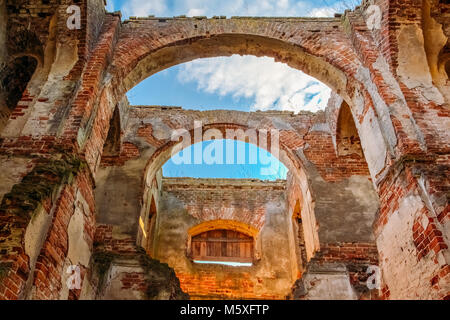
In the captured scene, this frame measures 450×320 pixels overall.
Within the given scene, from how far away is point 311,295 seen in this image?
6289 millimetres

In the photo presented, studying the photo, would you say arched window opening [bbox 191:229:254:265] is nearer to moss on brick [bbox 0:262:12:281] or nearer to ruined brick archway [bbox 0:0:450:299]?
ruined brick archway [bbox 0:0:450:299]

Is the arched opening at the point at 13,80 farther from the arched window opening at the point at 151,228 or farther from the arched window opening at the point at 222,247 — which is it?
the arched window opening at the point at 222,247

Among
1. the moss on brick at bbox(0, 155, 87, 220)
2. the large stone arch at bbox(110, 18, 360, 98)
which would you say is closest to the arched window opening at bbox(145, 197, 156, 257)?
the large stone arch at bbox(110, 18, 360, 98)

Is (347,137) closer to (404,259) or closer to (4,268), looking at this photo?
(404,259)

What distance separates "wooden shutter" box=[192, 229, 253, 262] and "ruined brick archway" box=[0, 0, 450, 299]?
286cm

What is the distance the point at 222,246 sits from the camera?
10.8 m

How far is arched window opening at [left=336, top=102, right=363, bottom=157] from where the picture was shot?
8156 mm

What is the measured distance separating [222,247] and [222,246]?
4 centimetres

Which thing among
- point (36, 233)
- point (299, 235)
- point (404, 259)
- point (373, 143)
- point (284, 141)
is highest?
point (284, 141)

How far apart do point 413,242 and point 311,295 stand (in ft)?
9.65

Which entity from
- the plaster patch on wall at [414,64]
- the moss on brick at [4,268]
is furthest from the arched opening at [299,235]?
the moss on brick at [4,268]

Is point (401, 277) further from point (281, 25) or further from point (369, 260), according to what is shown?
point (281, 25)

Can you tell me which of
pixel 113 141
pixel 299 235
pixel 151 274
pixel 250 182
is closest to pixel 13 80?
pixel 113 141
